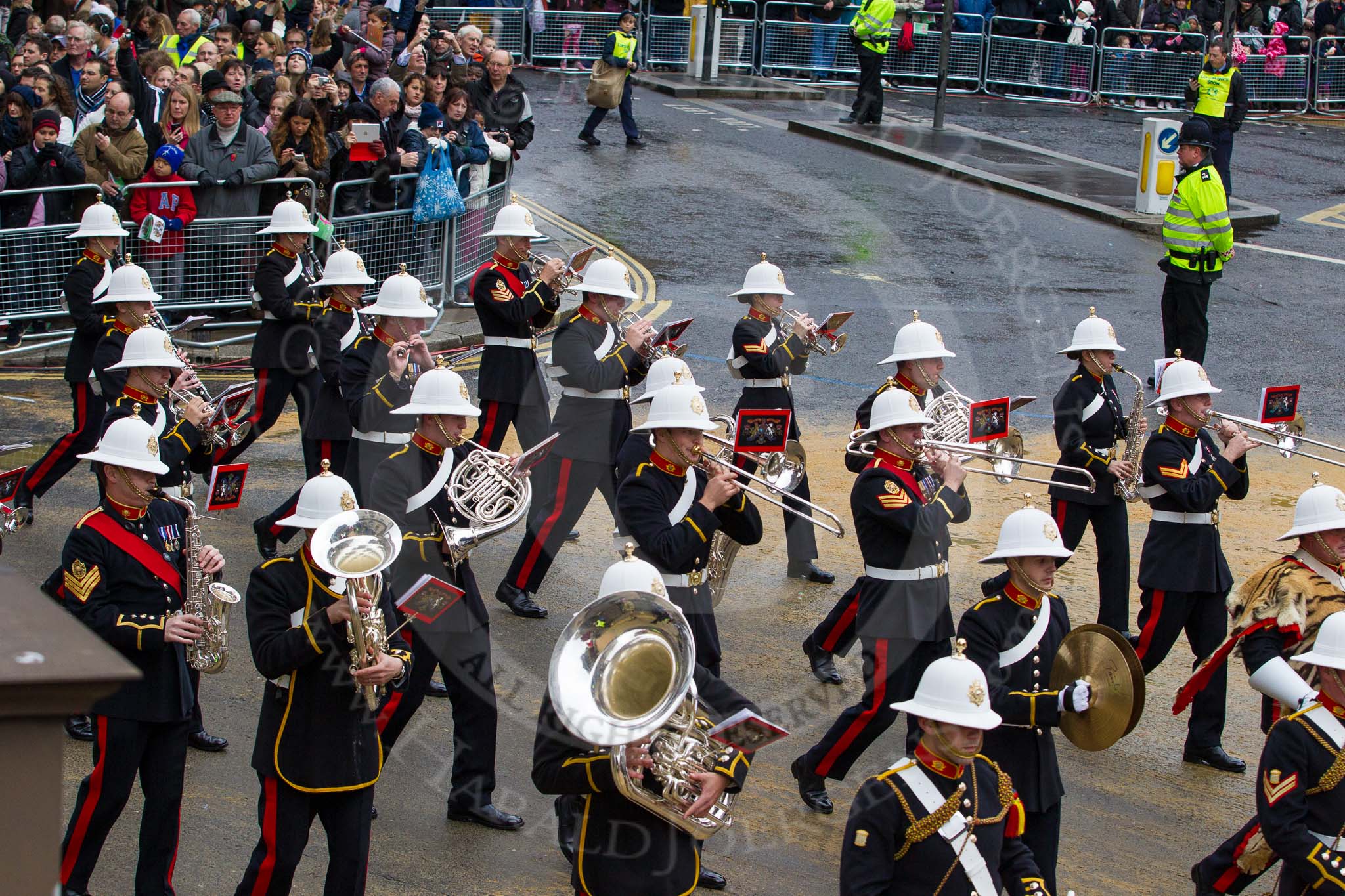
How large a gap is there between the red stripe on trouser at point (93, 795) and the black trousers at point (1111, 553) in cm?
516

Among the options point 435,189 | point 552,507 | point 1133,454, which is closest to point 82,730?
point 552,507

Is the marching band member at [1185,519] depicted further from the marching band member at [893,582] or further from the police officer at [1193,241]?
the police officer at [1193,241]

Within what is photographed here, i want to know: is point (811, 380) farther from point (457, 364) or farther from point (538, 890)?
point (538, 890)

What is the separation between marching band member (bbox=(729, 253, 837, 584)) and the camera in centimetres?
992

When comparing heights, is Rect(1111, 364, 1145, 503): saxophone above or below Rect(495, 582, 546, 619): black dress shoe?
above

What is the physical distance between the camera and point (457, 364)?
550 inches

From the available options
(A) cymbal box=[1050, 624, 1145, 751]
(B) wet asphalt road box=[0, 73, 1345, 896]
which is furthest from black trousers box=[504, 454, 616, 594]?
(A) cymbal box=[1050, 624, 1145, 751]

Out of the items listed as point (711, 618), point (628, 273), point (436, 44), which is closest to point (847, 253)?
point (628, 273)

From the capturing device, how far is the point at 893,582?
758 centimetres

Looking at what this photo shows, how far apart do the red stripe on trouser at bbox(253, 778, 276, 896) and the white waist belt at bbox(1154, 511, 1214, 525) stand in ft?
15.8

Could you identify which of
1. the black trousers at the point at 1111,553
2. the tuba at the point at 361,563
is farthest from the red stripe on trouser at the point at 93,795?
the black trousers at the point at 1111,553

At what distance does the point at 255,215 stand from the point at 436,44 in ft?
17.6

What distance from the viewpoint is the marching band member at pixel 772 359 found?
32.6ft

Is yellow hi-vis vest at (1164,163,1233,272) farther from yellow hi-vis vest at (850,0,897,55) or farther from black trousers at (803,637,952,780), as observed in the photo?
yellow hi-vis vest at (850,0,897,55)
